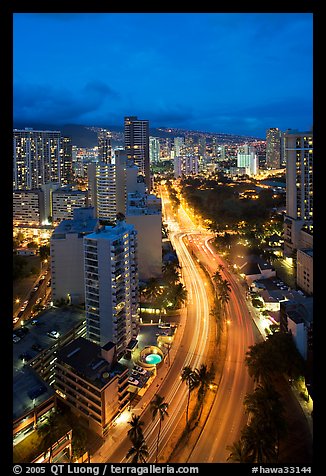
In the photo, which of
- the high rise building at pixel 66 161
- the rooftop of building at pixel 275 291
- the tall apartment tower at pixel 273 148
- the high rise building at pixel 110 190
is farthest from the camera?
the tall apartment tower at pixel 273 148

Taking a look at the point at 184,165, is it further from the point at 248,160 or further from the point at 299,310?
the point at 299,310

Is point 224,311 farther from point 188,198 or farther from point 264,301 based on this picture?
point 188,198

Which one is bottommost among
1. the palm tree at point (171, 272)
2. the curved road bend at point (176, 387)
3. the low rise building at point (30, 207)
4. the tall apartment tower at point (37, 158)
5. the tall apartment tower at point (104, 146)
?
the curved road bend at point (176, 387)

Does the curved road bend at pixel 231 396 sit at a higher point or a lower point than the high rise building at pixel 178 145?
lower

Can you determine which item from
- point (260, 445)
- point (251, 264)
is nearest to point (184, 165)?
point (251, 264)

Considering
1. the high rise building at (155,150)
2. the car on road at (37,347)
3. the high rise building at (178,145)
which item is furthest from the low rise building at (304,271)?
the high rise building at (178,145)

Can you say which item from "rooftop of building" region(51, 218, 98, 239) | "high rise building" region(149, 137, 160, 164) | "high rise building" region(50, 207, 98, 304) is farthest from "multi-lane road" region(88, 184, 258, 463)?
"high rise building" region(149, 137, 160, 164)

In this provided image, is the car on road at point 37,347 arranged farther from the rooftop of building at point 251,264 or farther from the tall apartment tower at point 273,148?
the tall apartment tower at point 273,148
